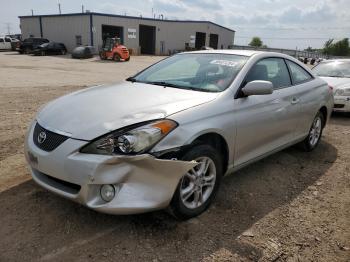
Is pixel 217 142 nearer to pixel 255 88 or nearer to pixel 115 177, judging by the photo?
pixel 255 88

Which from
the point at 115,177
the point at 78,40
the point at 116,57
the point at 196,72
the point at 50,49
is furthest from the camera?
the point at 78,40

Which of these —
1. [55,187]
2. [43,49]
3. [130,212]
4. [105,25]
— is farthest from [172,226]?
[105,25]

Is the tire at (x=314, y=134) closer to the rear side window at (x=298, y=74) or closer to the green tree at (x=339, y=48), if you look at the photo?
the rear side window at (x=298, y=74)

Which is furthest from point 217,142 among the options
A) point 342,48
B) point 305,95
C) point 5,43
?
point 342,48

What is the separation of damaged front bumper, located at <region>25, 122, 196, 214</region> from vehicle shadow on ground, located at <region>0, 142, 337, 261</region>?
0.32 metres

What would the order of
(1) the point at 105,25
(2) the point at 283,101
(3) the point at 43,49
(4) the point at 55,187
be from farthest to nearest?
1. (1) the point at 105,25
2. (3) the point at 43,49
3. (2) the point at 283,101
4. (4) the point at 55,187

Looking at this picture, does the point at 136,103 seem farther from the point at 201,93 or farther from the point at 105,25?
the point at 105,25

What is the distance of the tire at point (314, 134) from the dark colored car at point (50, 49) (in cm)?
3388

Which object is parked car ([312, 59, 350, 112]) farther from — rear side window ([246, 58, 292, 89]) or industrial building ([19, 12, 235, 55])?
industrial building ([19, 12, 235, 55])

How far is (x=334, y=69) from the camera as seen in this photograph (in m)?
9.49

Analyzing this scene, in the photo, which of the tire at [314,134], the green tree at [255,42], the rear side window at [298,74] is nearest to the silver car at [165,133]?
the rear side window at [298,74]

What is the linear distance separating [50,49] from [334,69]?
3192cm

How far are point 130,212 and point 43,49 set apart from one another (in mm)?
35728

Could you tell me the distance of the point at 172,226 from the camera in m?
A: 3.20
